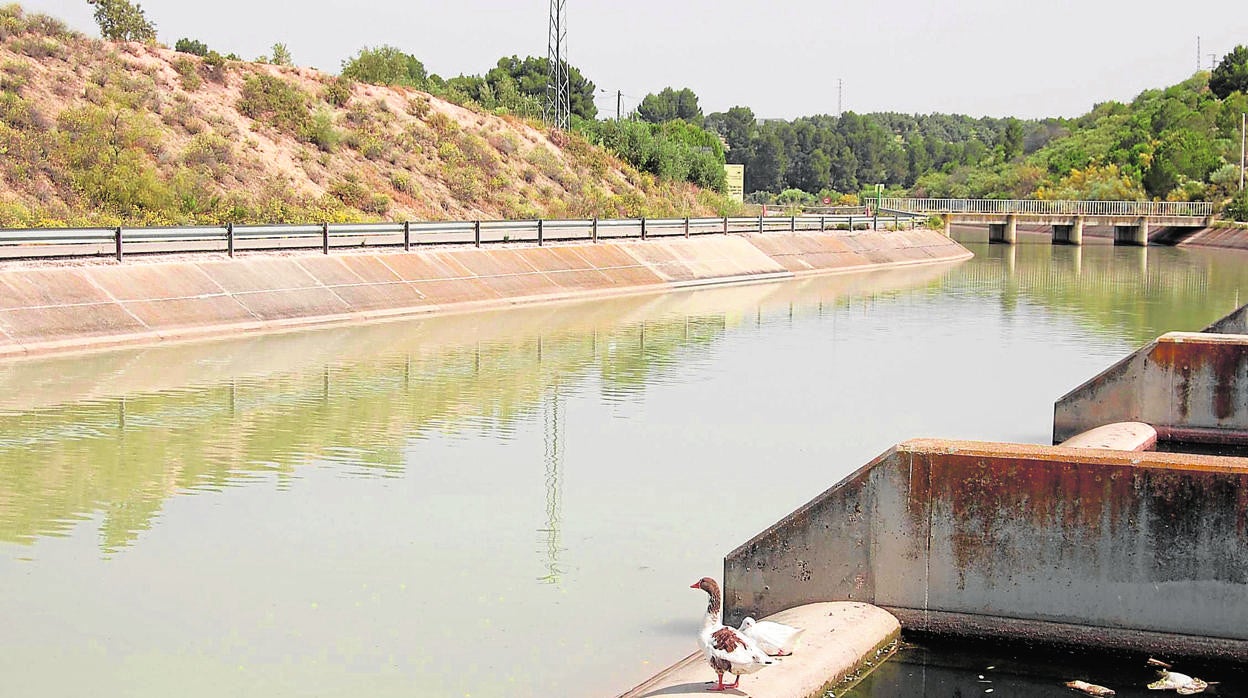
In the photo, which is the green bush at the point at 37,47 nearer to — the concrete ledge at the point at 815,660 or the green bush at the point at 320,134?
the green bush at the point at 320,134

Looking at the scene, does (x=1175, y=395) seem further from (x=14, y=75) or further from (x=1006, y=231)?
(x=1006, y=231)

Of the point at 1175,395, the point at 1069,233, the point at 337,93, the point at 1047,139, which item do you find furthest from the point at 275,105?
the point at 1047,139

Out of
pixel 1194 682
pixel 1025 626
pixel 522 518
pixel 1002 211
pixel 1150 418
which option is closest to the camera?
pixel 1194 682

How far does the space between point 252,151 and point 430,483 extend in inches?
1797

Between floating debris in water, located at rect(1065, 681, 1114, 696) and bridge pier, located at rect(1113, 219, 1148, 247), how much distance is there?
94.7 metres

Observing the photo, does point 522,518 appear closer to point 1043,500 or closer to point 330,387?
point 1043,500

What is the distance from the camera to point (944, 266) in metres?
68.0

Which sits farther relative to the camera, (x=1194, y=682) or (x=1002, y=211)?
(x=1002, y=211)

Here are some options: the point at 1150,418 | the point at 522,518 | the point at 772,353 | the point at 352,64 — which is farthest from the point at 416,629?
the point at 352,64

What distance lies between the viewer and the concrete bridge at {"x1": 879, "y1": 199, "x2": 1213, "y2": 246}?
9969cm

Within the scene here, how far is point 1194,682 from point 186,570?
7.66 metres

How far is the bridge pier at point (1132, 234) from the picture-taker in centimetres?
10050

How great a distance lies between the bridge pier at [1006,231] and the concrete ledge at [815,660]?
92895mm

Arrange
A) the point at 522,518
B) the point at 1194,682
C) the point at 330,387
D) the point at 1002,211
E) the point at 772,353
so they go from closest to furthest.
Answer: the point at 1194,682 < the point at 522,518 < the point at 330,387 < the point at 772,353 < the point at 1002,211
